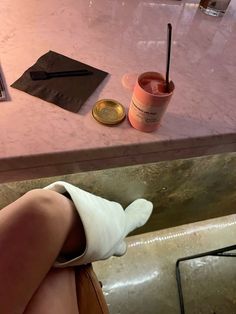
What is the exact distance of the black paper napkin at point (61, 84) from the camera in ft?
2.30

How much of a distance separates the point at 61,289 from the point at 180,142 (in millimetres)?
397

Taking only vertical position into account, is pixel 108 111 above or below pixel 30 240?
above

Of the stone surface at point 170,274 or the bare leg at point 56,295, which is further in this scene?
the stone surface at point 170,274

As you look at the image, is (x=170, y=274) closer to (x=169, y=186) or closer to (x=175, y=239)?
(x=175, y=239)

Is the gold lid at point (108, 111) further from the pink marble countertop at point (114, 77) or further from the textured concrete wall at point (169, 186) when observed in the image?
the textured concrete wall at point (169, 186)

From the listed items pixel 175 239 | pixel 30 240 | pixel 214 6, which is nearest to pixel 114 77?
pixel 30 240

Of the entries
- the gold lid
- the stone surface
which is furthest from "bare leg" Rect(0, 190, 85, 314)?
the stone surface

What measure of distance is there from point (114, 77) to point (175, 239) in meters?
1.01

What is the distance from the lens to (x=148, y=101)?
62 centimetres

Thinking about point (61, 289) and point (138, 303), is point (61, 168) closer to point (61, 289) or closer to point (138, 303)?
point (61, 289)

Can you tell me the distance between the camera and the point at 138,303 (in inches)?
52.5

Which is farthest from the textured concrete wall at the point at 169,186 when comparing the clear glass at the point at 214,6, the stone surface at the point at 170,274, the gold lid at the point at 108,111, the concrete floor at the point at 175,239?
the clear glass at the point at 214,6

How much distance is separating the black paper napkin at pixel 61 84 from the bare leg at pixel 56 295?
13.7 inches

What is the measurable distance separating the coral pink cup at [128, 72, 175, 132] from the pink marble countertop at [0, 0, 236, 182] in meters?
0.03
